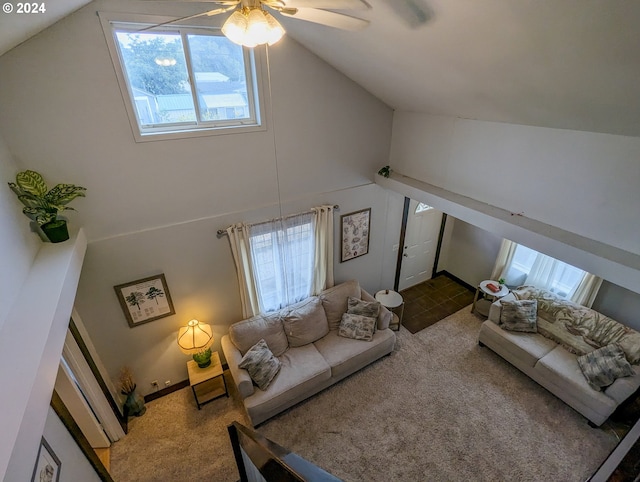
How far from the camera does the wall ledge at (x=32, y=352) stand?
3.73ft

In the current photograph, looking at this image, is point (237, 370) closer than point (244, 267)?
Yes

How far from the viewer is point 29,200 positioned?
235 centimetres

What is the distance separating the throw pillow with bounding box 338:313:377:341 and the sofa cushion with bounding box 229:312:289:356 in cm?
82

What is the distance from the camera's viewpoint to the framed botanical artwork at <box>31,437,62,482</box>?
161 cm

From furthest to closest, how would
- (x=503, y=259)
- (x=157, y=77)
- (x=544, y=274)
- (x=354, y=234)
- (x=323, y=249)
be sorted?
(x=503, y=259) → (x=544, y=274) → (x=354, y=234) → (x=323, y=249) → (x=157, y=77)

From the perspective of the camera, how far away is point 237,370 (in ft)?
11.5

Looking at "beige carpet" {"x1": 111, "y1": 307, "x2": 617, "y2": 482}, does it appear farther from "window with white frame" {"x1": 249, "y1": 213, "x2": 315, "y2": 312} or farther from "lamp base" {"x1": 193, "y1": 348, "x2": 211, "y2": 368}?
"window with white frame" {"x1": 249, "y1": 213, "x2": 315, "y2": 312}

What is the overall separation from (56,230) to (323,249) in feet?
9.43

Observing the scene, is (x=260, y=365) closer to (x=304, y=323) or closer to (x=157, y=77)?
(x=304, y=323)

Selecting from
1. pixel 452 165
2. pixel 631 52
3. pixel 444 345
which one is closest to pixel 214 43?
pixel 452 165

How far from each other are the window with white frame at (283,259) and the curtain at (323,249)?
69 millimetres

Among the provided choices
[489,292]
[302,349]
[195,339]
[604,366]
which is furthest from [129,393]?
[604,366]

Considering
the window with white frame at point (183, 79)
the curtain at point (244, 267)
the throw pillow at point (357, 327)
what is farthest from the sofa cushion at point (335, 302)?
the window with white frame at point (183, 79)

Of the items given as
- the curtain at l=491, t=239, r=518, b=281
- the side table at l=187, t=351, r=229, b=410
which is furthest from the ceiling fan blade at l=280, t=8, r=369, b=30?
the curtain at l=491, t=239, r=518, b=281
